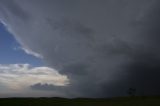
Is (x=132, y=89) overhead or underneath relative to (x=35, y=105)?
overhead

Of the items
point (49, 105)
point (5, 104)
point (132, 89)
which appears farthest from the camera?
point (132, 89)

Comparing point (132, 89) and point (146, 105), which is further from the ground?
point (132, 89)

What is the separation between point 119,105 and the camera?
11212cm

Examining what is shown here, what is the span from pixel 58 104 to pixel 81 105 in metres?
11.1

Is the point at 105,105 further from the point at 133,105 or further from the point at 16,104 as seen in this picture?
the point at 16,104

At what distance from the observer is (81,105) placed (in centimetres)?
11306

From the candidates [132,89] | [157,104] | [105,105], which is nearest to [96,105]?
[105,105]

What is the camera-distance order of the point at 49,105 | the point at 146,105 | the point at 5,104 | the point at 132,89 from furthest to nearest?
the point at 132,89, the point at 5,104, the point at 49,105, the point at 146,105

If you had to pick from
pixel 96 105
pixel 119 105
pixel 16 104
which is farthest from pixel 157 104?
pixel 16 104

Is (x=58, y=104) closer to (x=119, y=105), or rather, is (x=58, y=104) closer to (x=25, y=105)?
(x=25, y=105)

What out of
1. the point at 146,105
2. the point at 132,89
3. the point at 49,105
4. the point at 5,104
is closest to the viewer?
the point at 146,105

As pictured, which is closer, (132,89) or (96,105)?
(96,105)

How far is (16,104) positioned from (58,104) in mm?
18842

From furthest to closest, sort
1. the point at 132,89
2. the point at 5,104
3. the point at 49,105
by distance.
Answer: the point at 132,89 → the point at 5,104 → the point at 49,105
